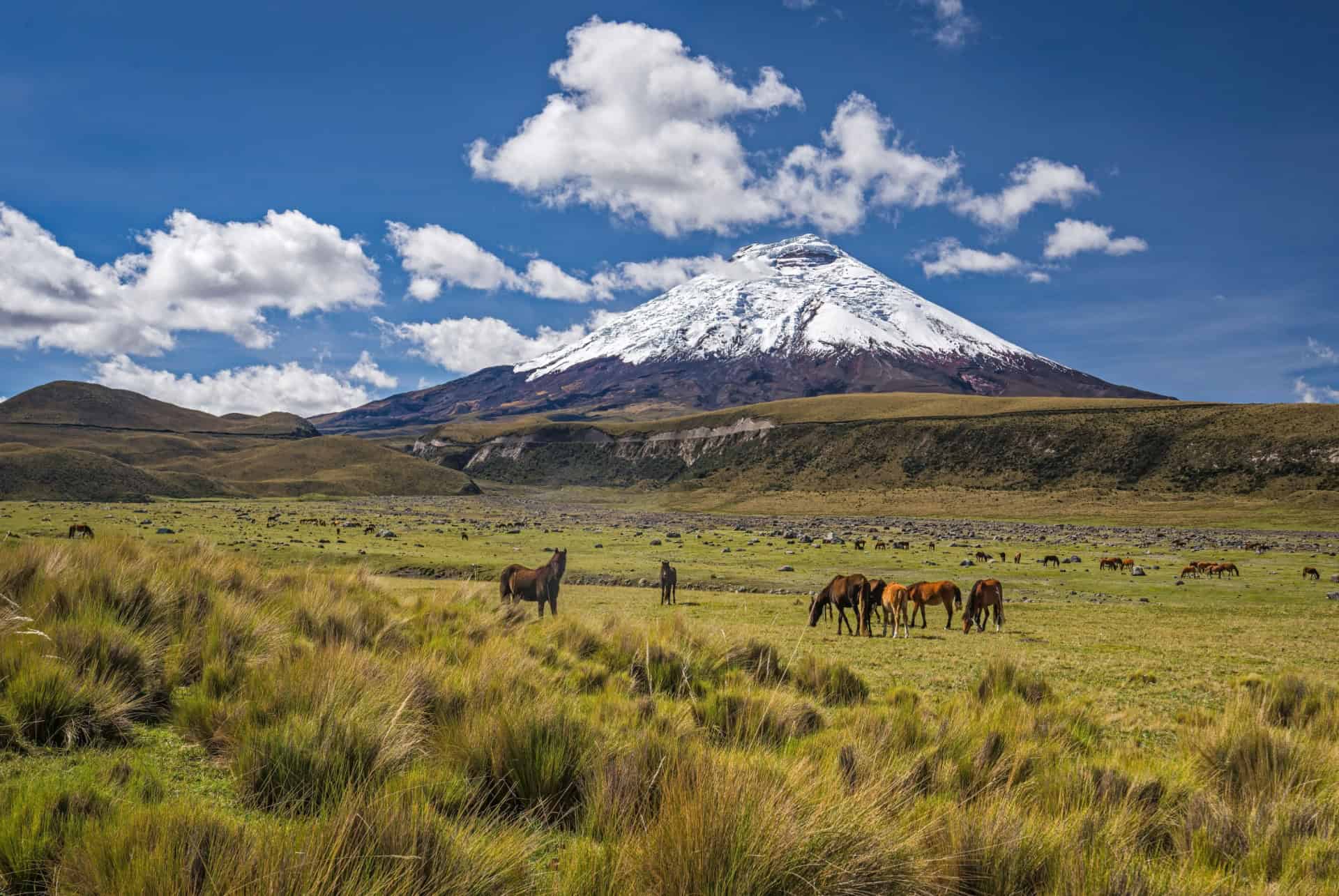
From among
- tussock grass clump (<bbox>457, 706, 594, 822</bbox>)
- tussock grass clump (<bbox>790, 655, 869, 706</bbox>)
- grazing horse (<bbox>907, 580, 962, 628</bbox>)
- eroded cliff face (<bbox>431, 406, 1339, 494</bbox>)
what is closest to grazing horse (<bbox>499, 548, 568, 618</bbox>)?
tussock grass clump (<bbox>790, 655, 869, 706</bbox>)

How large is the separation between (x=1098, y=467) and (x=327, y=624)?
348 ft

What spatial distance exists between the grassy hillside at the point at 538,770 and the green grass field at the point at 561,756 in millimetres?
21

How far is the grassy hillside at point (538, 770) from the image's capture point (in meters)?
2.88

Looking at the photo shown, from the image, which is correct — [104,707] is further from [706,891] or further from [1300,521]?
[1300,521]

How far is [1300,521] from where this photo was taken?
210 ft

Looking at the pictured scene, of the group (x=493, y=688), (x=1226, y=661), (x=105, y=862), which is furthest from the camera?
(x=1226, y=661)

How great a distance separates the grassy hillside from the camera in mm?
2879

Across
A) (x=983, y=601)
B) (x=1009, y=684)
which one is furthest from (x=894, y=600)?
(x=1009, y=684)

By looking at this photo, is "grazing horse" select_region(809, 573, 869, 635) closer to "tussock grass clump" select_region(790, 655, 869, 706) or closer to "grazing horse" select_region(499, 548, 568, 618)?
"grazing horse" select_region(499, 548, 568, 618)

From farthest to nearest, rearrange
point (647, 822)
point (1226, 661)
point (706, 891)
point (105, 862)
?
point (1226, 661), point (647, 822), point (706, 891), point (105, 862)

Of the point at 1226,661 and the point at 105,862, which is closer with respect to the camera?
the point at 105,862

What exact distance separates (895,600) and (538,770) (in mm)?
14255

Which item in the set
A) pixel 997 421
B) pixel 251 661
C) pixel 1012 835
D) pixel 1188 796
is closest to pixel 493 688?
pixel 251 661

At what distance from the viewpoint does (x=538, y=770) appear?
14.6 feet
